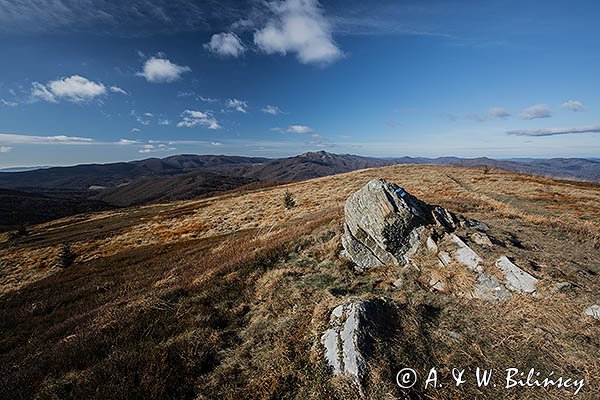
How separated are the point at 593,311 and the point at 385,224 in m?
6.22

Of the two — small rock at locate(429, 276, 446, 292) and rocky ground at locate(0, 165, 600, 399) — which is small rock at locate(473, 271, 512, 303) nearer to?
rocky ground at locate(0, 165, 600, 399)

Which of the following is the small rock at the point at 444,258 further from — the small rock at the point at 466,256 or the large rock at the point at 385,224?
the large rock at the point at 385,224

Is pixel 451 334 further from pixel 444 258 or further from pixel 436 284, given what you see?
pixel 444 258

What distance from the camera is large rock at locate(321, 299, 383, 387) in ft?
19.5

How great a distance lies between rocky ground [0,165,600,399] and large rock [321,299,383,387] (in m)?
0.03

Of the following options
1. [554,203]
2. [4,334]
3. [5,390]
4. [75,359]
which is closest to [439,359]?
[75,359]

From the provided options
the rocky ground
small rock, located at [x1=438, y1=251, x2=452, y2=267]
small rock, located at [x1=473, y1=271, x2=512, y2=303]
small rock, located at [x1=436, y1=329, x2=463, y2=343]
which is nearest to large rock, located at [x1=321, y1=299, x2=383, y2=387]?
the rocky ground

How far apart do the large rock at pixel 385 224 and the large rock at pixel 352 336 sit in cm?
389

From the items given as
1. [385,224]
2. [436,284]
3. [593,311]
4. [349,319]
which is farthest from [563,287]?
[349,319]

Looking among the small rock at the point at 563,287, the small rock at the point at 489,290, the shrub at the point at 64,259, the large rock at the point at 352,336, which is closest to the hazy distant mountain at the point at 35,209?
the shrub at the point at 64,259

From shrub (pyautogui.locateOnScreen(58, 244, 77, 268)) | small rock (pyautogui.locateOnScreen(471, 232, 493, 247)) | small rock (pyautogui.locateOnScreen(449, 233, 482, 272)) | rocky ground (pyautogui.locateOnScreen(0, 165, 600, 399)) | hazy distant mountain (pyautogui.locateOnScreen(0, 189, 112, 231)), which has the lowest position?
hazy distant mountain (pyautogui.locateOnScreen(0, 189, 112, 231))

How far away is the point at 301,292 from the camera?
10.0 meters

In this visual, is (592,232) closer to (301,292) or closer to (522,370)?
(522,370)

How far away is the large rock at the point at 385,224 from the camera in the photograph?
11375 millimetres
